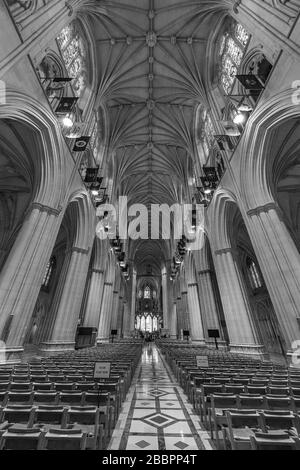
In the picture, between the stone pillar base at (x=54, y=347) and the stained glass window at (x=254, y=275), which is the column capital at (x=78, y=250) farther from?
the stained glass window at (x=254, y=275)

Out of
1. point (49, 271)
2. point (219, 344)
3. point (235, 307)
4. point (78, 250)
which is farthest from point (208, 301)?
point (49, 271)

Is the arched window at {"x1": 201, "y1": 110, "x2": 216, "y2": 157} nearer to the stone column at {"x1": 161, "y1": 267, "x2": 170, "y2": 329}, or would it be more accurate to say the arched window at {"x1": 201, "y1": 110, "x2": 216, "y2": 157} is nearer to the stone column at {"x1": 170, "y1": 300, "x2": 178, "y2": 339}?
the stone column at {"x1": 170, "y1": 300, "x2": 178, "y2": 339}

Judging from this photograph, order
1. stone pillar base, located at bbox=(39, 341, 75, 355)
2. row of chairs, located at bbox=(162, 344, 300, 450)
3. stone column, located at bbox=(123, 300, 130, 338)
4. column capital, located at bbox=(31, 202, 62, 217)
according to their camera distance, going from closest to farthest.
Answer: row of chairs, located at bbox=(162, 344, 300, 450), column capital, located at bbox=(31, 202, 62, 217), stone pillar base, located at bbox=(39, 341, 75, 355), stone column, located at bbox=(123, 300, 130, 338)

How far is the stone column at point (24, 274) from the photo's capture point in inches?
331

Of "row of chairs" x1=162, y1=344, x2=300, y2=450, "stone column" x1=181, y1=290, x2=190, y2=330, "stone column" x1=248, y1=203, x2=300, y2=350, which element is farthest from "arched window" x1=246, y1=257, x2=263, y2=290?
"row of chairs" x1=162, y1=344, x2=300, y2=450

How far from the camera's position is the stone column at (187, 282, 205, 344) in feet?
76.0

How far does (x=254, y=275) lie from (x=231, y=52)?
738 inches

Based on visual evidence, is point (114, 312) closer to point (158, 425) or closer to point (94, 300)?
point (94, 300)

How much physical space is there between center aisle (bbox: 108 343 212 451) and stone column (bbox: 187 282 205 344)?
17.8m

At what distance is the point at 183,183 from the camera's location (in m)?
27.8

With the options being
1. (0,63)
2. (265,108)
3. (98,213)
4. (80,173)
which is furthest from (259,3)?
(98,213)

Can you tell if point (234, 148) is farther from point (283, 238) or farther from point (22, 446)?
point (22, 446)

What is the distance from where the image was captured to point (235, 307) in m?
13.7

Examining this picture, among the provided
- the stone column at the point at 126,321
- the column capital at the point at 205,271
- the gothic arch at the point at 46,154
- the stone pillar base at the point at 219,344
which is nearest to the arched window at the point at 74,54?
the gothic arch at the point at 46,154
